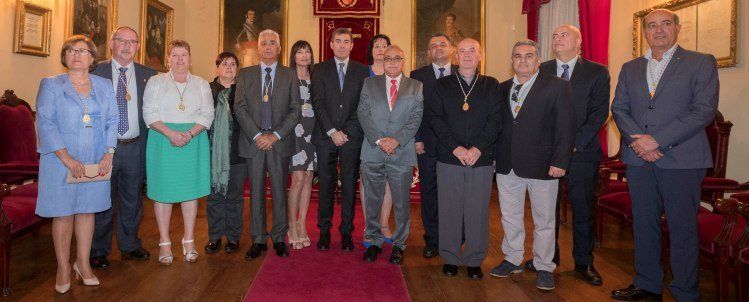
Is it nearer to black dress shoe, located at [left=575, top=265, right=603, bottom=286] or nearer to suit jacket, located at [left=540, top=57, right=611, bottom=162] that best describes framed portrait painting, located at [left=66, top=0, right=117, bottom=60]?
suit jacket, located at [left=540, top=57, right=611, bottom=162]

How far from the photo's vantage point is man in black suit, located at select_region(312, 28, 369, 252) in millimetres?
3811

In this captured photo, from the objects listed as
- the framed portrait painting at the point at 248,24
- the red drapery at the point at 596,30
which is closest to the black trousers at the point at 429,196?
the red drapery at the point at 596,30

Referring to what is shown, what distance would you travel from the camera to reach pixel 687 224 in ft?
9.14

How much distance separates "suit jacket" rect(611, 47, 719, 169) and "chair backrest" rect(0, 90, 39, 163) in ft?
15.8

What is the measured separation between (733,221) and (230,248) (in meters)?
3.45

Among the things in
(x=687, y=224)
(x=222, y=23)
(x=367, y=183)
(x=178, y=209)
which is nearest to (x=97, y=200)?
(x=367, y=183)

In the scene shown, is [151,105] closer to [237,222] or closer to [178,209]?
[237,222]

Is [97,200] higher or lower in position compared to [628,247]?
higher

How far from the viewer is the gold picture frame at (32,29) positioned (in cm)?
489

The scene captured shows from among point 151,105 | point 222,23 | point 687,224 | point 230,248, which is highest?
point 222,23

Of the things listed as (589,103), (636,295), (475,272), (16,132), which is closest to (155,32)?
(16,132)

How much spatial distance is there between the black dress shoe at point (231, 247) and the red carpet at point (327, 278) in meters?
0.30

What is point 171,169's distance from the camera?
353 cm

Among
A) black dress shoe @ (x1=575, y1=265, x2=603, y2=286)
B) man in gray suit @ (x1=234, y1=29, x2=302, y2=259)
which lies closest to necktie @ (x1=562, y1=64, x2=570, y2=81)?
black dress shoe @ (x1=575, y1=265, x2=603, y2=286)
